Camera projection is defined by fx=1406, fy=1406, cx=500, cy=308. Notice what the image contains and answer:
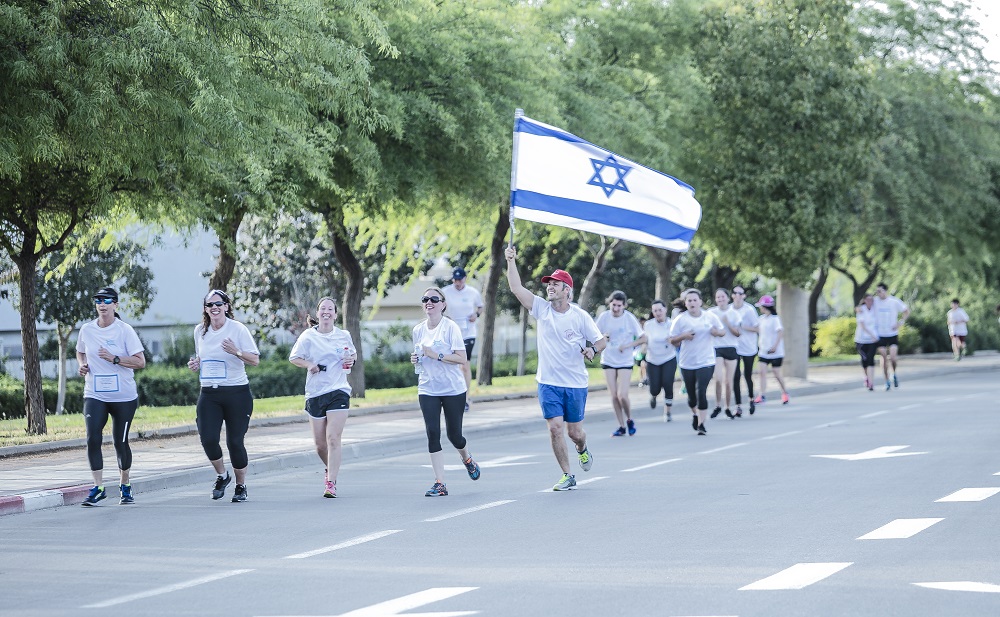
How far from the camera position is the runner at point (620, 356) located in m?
18.2

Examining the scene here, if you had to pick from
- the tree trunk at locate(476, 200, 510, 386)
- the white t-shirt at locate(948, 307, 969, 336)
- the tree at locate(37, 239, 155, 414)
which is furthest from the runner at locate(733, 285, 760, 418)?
the white t-shirt at locate(948, 307, 969, 336)

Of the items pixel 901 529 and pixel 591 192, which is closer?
pixel 901 529

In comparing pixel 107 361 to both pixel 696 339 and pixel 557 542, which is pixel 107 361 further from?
pixel 696 339

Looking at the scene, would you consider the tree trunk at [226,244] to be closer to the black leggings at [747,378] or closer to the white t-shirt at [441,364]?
the white t-shirt at [441,364]

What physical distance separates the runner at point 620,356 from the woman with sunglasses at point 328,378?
637 centimetres

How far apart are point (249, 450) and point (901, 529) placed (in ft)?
28.6

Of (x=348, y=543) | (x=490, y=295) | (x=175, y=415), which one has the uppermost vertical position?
(x=490, y=295)

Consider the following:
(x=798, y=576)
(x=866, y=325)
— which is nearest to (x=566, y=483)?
(x=798, y=576)

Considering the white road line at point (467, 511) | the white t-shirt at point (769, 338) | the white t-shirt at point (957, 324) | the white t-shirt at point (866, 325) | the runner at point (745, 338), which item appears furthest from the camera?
the white t-shirt at point (957, 324)

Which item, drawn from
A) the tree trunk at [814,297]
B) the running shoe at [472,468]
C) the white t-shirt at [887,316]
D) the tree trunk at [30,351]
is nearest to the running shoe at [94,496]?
the running shoe at [472,468]

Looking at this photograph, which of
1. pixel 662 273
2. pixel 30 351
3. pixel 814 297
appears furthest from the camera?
pixel 814 297

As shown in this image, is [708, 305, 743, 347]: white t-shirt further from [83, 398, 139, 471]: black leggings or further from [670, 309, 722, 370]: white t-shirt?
[83, 398, 139, 471]: black leggings

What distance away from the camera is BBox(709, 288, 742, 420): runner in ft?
67.3

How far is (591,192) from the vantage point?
43.5ft
